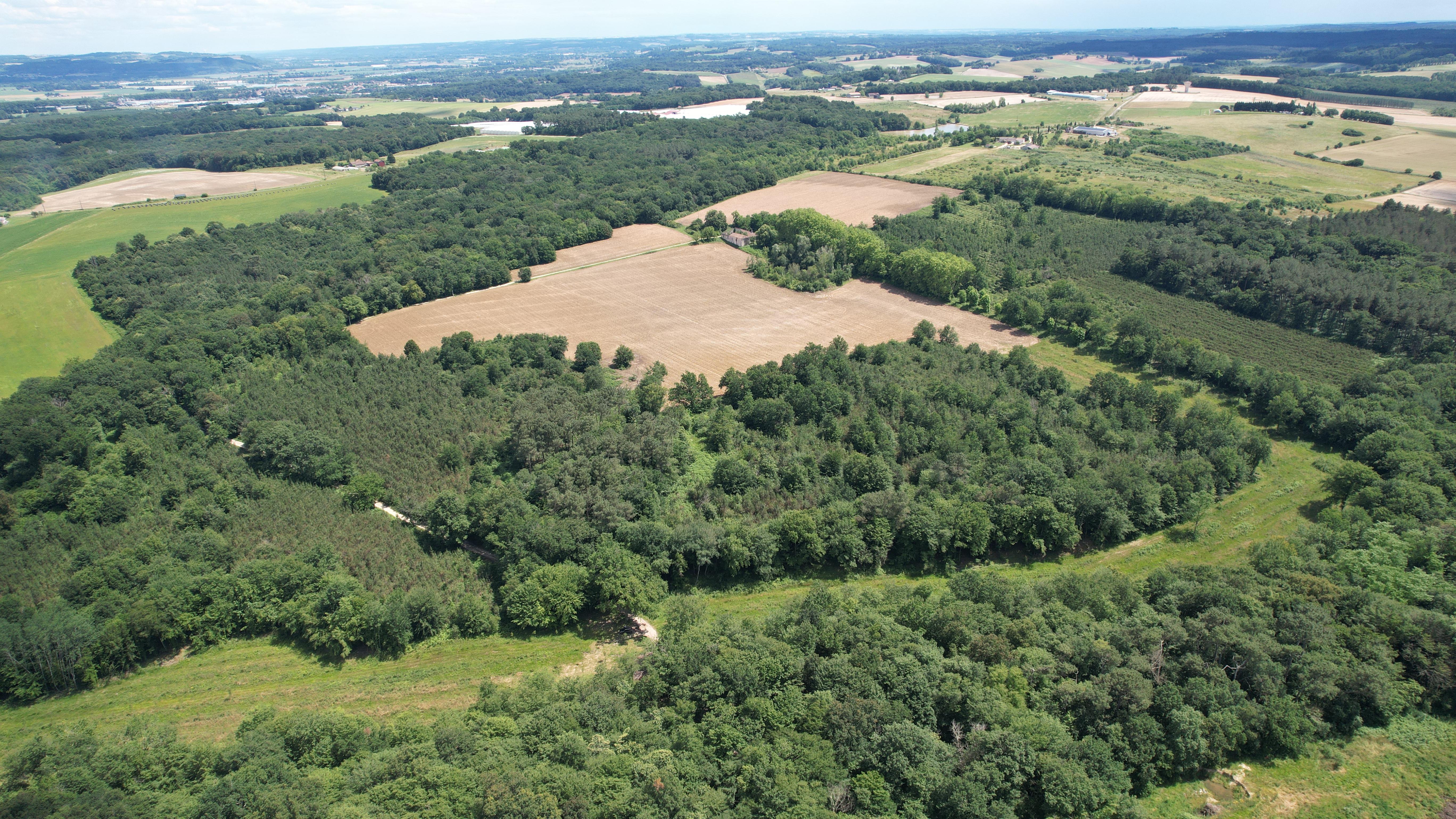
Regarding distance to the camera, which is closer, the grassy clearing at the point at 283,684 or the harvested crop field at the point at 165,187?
the grassy clearing at the point at 283,684

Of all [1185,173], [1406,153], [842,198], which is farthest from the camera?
Result: [1406,153]

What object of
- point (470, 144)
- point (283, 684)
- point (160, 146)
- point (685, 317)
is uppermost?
point (160, 146)

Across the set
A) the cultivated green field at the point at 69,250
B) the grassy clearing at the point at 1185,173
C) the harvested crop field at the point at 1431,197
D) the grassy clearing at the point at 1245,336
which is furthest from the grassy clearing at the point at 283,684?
the harvested crop field at the point at 1431,197

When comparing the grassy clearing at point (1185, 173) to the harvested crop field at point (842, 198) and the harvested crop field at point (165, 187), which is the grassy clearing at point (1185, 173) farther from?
the harvested crop field at point (165, 187)

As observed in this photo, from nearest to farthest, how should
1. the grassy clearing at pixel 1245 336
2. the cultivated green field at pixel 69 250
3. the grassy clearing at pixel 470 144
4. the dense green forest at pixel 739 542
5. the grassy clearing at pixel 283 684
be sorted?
the dense green forest at pixel 739 542 < the grassy clearing at pixel 283 684 < the grassy clearing at pixel 1245 336 < the cultivated green field at pixel 69 250 < the grassy clearing at pixel 470 144

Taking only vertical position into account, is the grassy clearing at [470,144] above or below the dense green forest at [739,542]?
above

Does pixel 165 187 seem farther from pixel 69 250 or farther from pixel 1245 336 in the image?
pixel 1245 336

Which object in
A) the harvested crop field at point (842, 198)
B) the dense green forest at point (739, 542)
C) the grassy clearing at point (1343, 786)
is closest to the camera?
the dense green forest at point (739, 542)

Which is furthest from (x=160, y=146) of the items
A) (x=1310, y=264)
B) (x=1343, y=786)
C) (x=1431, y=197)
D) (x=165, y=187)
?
(x=1431, y=197)

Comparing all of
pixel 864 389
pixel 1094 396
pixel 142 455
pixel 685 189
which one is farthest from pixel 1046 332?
pixel 142 455
